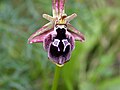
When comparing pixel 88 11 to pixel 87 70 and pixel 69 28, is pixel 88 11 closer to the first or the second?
pixel 87 70

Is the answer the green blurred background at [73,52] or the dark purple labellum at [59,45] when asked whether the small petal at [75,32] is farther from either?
the green blurred background at [73,52]

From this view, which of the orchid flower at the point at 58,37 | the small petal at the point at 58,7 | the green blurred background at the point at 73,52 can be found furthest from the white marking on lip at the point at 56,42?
the green blurred background at the point at 73,52

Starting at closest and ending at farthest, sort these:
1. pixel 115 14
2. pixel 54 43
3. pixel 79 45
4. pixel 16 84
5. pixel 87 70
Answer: pixel 54 43 < pixel 16 84 < pixel 79 45 < pixel 87 70 < pixel 115 14

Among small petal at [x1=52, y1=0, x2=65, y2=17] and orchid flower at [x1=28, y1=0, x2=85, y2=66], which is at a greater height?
small petal at [x1=52, y1=0, x2=65, y2=17]

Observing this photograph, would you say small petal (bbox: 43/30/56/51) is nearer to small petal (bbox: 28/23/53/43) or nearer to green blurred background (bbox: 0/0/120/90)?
small petal (bbox: 28/23/53/43)

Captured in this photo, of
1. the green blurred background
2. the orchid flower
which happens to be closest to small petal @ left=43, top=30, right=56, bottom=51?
the orchid flower

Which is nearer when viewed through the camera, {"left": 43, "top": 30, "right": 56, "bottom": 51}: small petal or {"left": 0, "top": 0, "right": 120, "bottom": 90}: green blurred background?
{"left": 43, "top": 30, "right": 56, "bottom": 51}: small petal

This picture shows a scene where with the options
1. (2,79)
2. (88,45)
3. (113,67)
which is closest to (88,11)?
(88,45)
